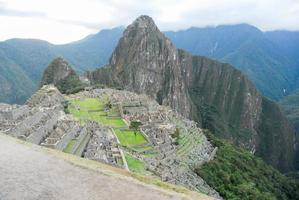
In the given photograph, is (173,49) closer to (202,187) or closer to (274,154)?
(274,154)

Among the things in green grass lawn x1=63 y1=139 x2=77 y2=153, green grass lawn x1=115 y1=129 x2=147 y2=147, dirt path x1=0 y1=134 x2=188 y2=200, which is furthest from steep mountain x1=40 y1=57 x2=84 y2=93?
dirt path x1=0 y1=134 x2=188 y2=200

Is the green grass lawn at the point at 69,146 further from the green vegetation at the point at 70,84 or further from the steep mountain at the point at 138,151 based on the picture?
the green vegetation at the point at 70,84

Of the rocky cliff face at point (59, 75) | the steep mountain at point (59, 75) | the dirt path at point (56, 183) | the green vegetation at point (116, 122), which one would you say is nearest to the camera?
the dirt path at point (56, 183)

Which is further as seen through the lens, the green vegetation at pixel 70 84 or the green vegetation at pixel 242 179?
the green vegetation at pixel 70 84

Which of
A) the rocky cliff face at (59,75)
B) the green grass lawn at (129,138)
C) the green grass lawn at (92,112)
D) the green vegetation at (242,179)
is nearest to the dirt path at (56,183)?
the green vegetation at (242,179)

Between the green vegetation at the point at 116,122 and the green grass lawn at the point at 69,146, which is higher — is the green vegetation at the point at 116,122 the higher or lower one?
the lower one

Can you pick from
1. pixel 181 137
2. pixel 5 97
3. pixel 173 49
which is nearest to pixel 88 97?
pixel 181 137
